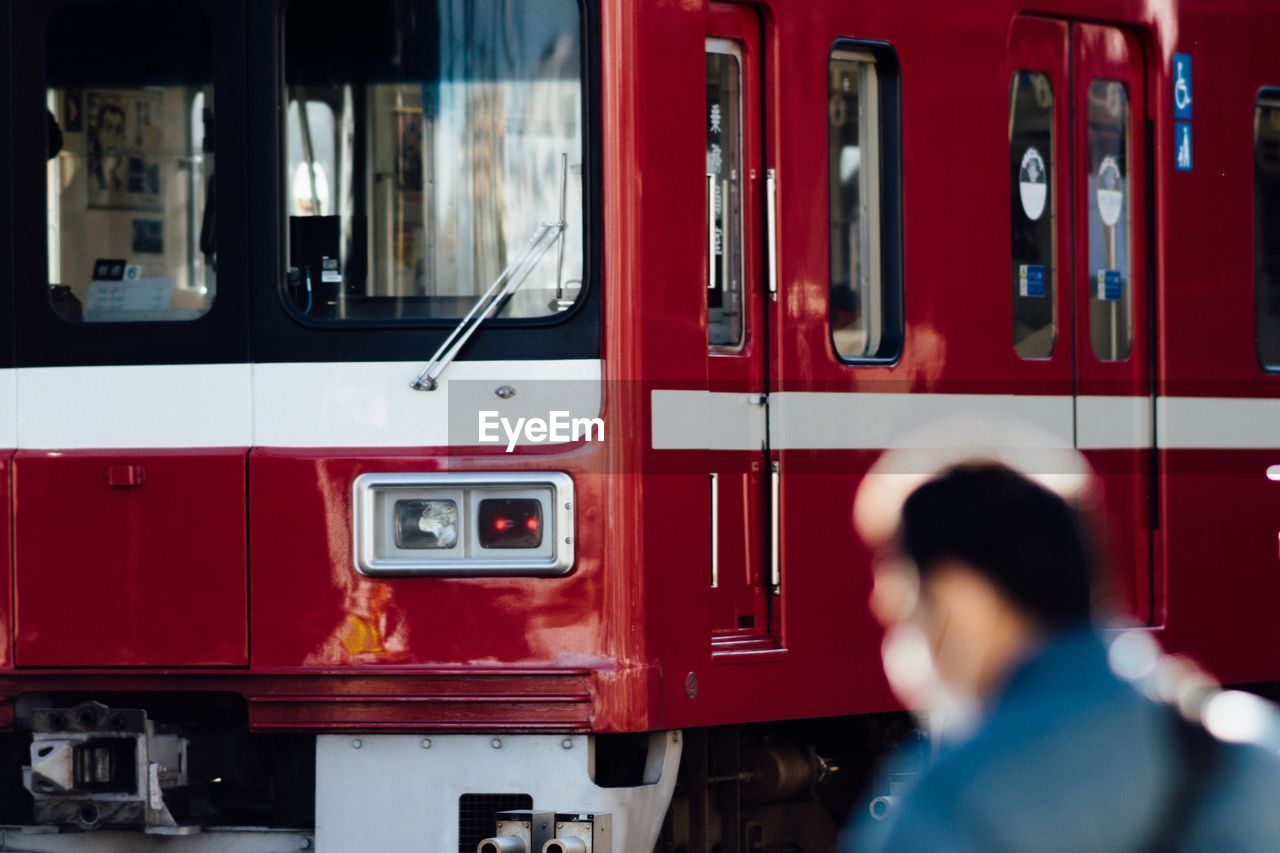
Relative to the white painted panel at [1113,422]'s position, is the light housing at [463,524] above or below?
below

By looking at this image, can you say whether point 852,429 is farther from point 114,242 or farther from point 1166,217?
point 114,242

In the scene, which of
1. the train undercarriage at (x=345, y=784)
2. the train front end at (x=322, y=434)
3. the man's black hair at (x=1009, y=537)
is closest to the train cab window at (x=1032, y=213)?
the train undercarriage at (x=345, y=784)

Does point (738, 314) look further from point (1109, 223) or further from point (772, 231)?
point (1109, 223)

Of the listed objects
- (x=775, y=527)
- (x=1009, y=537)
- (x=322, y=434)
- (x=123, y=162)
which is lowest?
(x=775, y=527)

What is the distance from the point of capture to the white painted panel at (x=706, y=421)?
5.73 meters

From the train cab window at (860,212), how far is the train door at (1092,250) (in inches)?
18.9

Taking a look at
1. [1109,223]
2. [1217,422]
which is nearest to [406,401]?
[1109,223]

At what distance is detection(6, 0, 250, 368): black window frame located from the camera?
5855 mm

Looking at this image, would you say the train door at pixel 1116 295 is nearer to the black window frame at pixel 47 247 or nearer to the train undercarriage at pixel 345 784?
the train undercarriage at pixel 345 784

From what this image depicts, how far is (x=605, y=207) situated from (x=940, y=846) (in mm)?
3320

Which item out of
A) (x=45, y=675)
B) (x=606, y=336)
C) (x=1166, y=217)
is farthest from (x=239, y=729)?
(x=1166, y=217)

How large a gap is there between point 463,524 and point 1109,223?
2.38 meters

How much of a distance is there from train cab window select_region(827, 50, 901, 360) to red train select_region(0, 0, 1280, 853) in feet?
0.04

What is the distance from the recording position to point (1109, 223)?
690cm
